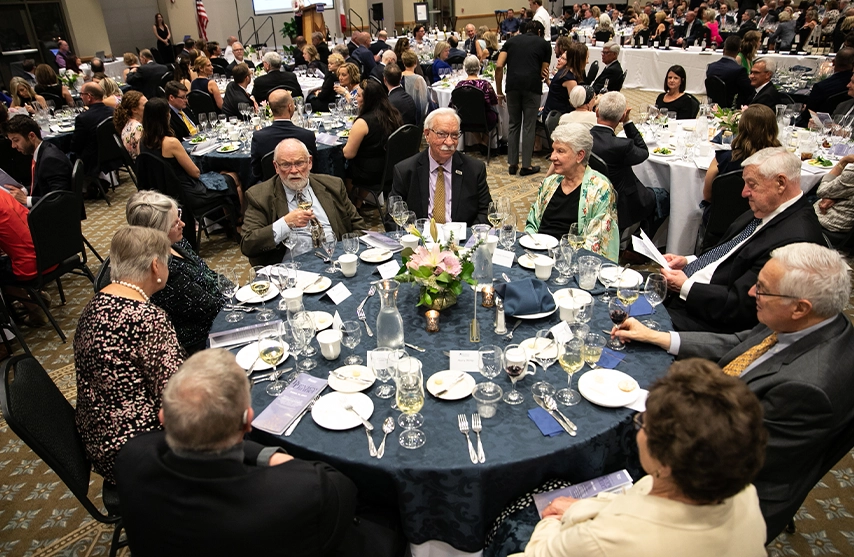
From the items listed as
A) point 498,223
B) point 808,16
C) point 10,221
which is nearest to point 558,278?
point 498,223

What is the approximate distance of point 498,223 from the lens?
3363mm

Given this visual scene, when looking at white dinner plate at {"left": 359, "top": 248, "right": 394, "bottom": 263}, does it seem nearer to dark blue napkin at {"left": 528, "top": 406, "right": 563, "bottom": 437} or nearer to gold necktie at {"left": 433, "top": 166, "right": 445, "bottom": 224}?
gold necktie at {"left": 433, "top": 166, "right": 445, "bottom": 224}

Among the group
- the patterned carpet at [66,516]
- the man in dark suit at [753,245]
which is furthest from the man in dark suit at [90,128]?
the man in dark suit at [753,245]

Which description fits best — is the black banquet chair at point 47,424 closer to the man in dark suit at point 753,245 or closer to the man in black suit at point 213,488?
the man in black suit at point 213,488

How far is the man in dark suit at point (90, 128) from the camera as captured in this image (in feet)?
22.9

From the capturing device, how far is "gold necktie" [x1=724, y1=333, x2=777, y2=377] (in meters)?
2.15

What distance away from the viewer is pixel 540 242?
10.8 ft

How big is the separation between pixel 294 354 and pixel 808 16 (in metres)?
13.6

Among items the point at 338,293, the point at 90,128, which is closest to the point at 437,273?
the point at 338,293

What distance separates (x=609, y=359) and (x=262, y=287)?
176cm

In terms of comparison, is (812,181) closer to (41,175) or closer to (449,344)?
(449,344)

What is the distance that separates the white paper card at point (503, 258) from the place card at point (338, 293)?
0.86m

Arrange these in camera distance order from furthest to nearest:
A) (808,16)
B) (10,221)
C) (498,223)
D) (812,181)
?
(808,16) < (812,181) < (10,221) < (498,223)

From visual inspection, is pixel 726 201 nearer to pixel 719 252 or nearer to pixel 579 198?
pixel 719 252
